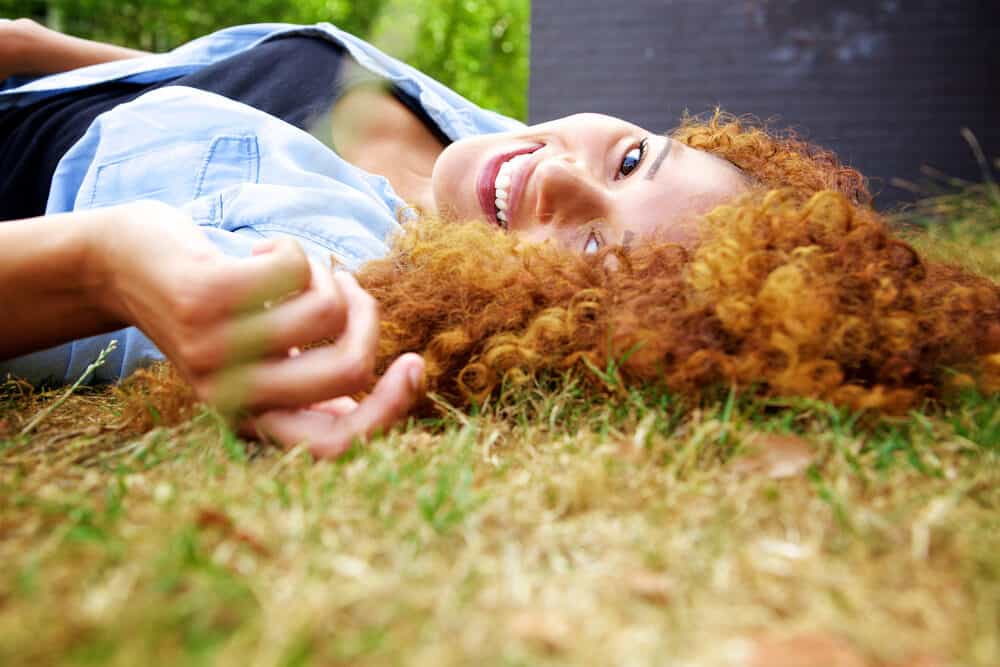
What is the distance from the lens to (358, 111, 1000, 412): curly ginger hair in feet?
4.61

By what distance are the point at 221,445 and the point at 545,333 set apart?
603 millimetres

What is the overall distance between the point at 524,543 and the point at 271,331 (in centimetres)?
45

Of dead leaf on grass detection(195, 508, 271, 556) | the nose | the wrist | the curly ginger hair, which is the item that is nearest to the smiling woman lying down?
the curly ginger hair

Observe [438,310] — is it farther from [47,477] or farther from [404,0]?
[47,477]

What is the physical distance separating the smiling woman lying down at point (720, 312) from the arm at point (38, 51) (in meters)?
2.07

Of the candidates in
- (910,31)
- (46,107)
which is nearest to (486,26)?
(910,31)

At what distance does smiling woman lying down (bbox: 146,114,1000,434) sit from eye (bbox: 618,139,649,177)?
1.41 feet

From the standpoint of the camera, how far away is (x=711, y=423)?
130cm

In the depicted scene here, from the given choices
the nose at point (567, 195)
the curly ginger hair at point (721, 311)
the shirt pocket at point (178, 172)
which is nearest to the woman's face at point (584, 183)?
the nose at point (567, 195)

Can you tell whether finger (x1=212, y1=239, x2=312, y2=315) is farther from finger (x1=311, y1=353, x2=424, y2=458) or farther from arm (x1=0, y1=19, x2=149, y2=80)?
arm (x1=0, y1=19, x2=149, y2=80)

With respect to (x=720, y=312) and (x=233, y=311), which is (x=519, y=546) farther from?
(x=720, y=312)

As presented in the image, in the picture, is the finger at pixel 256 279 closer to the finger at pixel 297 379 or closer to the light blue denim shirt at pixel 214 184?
the finger at pixel 297 379

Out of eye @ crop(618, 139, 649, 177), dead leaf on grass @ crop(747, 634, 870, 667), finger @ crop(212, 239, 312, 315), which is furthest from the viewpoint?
eye @ crop(618, 139, 649, 177)

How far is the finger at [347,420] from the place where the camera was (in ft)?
4.09
